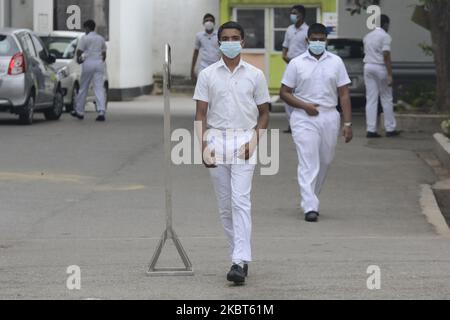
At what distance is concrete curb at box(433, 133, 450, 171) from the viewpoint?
1593 centimetres

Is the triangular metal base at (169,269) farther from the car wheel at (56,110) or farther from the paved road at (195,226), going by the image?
the car wheel at (56,110)

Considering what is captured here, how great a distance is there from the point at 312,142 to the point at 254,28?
19.9 m

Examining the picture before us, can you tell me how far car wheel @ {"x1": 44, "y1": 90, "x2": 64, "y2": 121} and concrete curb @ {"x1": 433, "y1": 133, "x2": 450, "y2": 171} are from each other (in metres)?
8.55

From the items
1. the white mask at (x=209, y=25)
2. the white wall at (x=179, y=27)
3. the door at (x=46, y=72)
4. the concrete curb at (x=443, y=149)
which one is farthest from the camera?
the white wall at (x=179, y=27)

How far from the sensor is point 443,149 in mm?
16375

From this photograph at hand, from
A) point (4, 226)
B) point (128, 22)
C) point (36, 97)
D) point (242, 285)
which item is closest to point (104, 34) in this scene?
point (128, 22)

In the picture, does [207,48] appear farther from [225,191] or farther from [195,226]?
[225,191]

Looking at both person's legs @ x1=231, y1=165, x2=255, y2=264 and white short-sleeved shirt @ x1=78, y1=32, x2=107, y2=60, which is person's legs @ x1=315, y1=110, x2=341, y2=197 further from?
white short-sleeved shirt @ x1=78, y1=32, x2=107, y2=60

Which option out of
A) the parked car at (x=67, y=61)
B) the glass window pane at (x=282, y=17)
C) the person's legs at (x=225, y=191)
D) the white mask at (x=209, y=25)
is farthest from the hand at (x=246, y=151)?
the glass window pane at (x=282, y=17)

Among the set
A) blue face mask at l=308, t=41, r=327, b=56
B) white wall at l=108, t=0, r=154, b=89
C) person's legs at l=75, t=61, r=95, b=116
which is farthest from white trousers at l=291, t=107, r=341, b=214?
white wall at l=108, t=0, r=154, b=89

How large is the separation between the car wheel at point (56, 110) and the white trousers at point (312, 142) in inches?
480

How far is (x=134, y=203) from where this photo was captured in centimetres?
1358

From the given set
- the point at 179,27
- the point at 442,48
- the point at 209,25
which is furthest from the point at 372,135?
the point at 179,27

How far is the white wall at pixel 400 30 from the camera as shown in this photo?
31.1m
